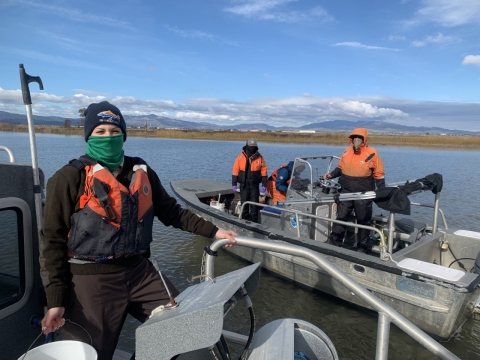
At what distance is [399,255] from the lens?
14.7 ft

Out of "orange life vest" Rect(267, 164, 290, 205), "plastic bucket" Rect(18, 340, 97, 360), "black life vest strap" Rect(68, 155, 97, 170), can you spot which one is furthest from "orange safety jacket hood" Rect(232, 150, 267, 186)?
"plastic bucket" Rect(18, 340, 97, 360)

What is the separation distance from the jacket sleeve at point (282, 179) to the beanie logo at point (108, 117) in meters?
4.98

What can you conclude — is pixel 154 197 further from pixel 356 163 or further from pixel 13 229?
pixel 356 163

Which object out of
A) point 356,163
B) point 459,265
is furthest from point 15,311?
point 459,265

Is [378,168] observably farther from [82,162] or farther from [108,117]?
[82,162]

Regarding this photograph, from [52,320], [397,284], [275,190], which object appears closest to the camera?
[52,320]

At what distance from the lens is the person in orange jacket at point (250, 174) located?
24.3ft

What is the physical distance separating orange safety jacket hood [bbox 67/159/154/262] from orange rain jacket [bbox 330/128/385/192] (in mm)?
4310

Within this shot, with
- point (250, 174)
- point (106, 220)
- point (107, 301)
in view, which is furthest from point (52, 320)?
point (250, 174)

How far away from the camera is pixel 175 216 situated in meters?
2.37

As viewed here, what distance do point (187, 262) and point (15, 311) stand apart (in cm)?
484

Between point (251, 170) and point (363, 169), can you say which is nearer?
point (363, 169)

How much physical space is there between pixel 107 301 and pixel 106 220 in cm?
44

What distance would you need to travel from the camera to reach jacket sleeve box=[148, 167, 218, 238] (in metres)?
2.29
